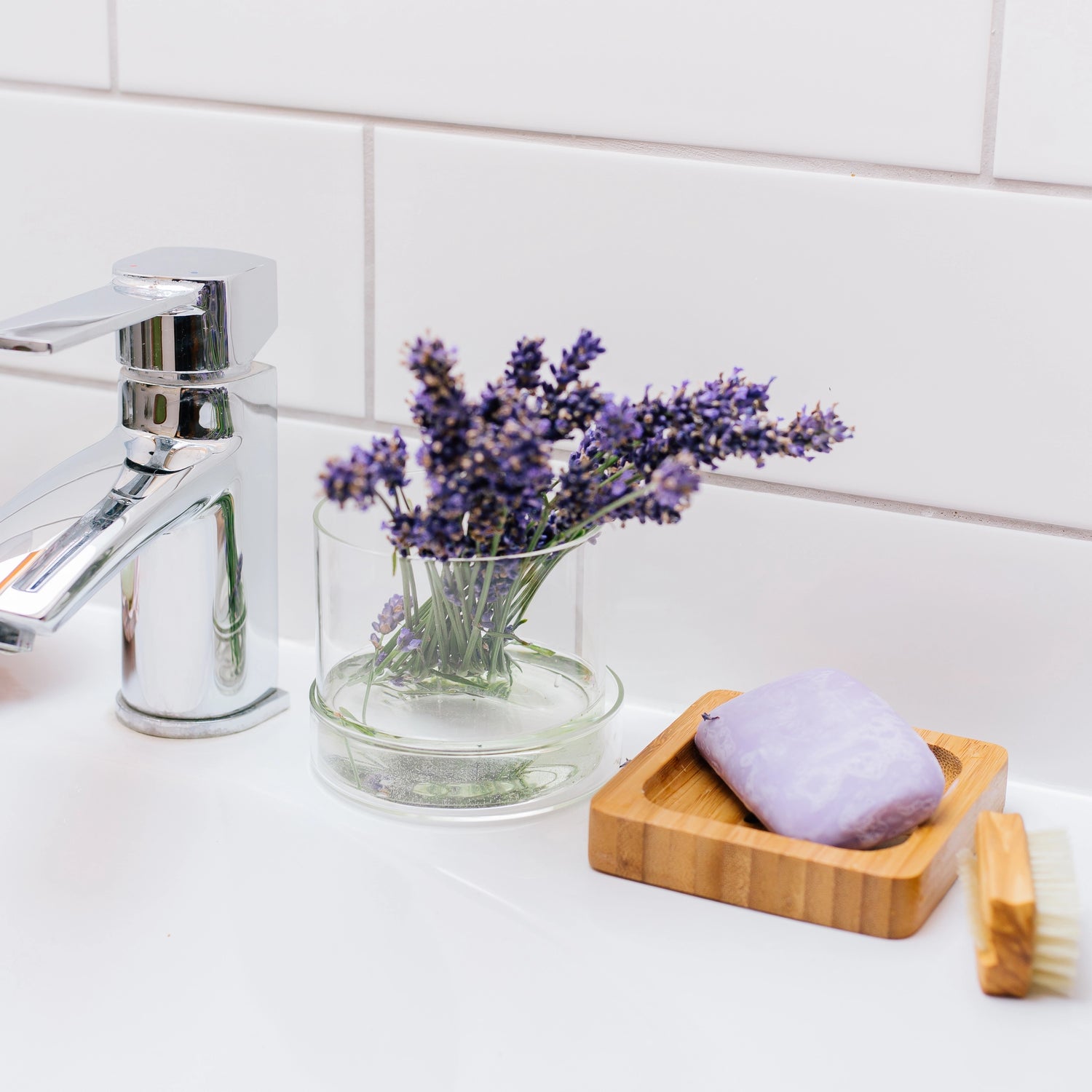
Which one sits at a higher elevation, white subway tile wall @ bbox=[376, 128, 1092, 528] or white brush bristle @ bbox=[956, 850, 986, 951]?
white subway tile wall @ bbox=[376, 128, 1092, 528]

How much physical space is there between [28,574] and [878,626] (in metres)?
0.33

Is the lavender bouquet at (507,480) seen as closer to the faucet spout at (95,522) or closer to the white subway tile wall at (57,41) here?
the faucet spout at (95,522)

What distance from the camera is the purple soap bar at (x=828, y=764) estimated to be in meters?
0.42

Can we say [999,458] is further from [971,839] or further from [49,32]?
[49,32]

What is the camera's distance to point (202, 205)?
0.59 metres

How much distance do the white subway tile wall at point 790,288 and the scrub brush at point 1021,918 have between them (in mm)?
150

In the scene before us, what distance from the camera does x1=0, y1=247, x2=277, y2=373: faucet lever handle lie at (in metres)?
0.46

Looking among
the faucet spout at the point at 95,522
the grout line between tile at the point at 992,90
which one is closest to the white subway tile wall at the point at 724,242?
the grout line between tile at the point at 992,90

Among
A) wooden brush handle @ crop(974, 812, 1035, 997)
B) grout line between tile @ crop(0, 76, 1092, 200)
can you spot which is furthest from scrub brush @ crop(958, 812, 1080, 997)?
grout line between tile @ crop(0, 76, 1092, 200)

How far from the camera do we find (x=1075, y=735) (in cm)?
51

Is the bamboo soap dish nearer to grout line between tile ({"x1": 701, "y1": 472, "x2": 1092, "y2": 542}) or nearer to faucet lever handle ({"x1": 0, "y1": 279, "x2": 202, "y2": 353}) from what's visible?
grout line between tile ({"x1": 701, "y1": 472, "x2": 1092, "y2": 542})

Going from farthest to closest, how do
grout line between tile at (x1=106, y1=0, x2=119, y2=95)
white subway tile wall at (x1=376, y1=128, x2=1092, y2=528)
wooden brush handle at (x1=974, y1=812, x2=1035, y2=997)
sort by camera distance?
grout line between tile at (x1=106, y1=0, x2=119, y2=95) < white subway tile wall at (x1=376, y1=128, x2=1092, y2=528) < wooden brush handle at (x1=974, y1=812, x2=1035, y2=997)

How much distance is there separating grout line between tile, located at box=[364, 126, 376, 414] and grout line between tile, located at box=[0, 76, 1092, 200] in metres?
0.01

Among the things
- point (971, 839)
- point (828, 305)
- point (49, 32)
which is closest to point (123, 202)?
point (49, 32)
